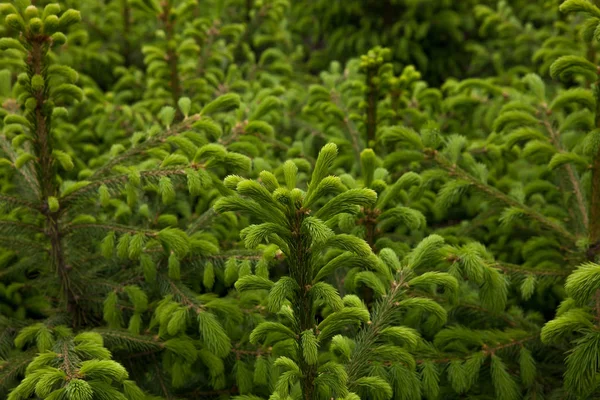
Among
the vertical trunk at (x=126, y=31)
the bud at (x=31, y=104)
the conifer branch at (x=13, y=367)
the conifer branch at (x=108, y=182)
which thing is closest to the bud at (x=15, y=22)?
the bud at (x=31, y=104)

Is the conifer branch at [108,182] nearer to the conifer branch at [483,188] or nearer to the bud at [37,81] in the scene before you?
the bud at [37,81]

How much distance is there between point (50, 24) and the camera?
2145mm

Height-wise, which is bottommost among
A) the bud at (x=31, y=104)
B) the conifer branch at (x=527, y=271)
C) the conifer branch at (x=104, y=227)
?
the conifer branch at (x=527, y=271)

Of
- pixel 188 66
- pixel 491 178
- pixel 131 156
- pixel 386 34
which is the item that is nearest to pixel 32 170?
pixel 131 156

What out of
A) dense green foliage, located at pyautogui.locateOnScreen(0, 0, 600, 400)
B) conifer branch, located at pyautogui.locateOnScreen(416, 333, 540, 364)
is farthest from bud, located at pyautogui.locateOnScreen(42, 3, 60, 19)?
conifer branch, located at pyautogui.locateOnScreen(416, 333, 540, 364)

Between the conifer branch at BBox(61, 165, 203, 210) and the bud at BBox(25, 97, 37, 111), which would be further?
the conifer branch at BBox(61, 165, 203, 210)

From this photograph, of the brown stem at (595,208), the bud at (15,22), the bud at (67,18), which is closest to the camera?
the bud at (15,22)

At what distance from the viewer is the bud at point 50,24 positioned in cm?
212

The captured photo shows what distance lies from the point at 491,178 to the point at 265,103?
1176 millimetres

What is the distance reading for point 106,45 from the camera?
477 cm

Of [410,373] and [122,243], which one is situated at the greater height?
[122,243]

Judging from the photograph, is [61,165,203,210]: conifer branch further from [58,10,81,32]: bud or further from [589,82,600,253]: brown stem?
[589,82,600,253]: brown stem

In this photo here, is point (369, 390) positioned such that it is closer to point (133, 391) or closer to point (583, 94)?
point (133, 391)

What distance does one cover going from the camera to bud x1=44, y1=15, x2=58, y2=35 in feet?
6.95
